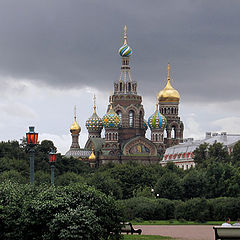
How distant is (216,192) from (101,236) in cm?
3877

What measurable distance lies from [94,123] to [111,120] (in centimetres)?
911

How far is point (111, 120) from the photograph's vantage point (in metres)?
109

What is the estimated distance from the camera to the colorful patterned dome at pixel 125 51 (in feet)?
380

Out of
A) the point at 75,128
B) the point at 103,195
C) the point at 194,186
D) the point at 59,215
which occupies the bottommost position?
the point at 59,215

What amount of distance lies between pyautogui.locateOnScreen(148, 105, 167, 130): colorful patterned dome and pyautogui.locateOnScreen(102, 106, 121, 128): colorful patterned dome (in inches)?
224

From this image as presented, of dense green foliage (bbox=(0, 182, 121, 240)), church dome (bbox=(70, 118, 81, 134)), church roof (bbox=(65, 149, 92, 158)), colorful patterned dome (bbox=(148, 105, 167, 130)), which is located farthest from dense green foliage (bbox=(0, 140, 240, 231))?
church dome (bbox=(70, 118, 81, 134))

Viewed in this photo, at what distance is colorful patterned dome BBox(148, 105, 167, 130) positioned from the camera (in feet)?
369

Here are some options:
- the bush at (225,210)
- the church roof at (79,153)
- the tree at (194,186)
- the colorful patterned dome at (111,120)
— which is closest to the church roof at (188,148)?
the colorful patterned dome at (111,120)

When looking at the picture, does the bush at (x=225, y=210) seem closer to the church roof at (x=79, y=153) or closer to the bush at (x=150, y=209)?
the bush at (x=150, y=209)

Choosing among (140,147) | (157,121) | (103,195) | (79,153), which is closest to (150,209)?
(103,195)

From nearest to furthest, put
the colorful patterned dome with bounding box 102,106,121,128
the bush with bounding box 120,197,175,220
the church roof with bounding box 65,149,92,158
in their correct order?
the bush with bounding box 120,197,175,220
the colorful patterned dome with bounding box 102,106,121,128
the church roof with bounding box 65,149,92,158

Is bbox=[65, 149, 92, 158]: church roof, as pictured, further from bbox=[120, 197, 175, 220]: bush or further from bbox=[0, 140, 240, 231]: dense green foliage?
bbox=[120, 197, 175, 220]: bush

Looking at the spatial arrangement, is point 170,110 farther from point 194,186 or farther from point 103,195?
point 103,195

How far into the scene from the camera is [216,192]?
205 feet
